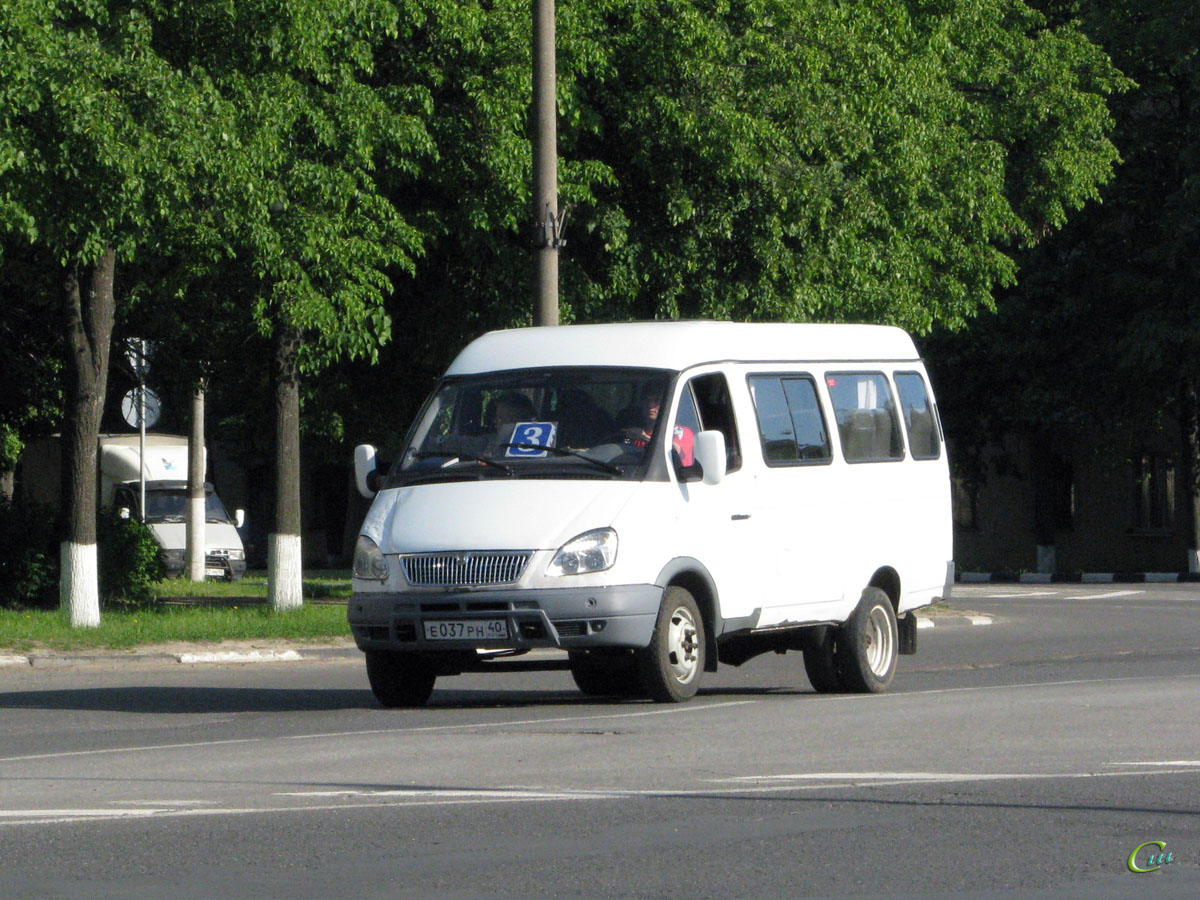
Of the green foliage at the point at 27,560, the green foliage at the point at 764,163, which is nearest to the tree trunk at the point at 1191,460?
the green foliage at the point at 764,163

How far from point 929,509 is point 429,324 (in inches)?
419

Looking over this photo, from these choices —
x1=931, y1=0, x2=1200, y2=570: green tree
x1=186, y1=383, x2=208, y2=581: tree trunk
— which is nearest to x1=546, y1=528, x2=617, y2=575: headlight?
x1=186, y1=383, x2=208, y2=581: tree trunk

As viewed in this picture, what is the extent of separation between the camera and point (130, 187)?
16578 millimetres

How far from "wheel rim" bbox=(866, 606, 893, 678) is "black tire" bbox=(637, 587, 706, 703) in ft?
5.56

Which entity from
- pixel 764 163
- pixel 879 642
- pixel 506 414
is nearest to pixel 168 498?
pixel 764 163

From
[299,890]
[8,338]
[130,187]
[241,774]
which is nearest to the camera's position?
[299,890]

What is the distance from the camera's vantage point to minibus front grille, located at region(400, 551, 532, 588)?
11.9 m

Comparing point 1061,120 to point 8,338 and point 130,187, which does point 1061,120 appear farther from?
point 130,187

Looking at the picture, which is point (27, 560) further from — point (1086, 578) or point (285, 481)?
point (1086, 578)

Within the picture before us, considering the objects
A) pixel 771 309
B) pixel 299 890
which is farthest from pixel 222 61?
pixel 299 890

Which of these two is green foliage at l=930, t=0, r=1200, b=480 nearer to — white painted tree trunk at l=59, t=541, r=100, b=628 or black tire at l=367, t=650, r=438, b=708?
white painted tree trunk at l=59, t=541, r=100, b=628

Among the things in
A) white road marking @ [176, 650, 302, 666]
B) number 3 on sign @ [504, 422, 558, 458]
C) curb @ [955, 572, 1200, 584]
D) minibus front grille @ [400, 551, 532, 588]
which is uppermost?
number 3 on sign @ [504, 422, 558, 458]

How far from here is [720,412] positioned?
12938mm

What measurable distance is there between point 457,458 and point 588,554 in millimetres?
1178
